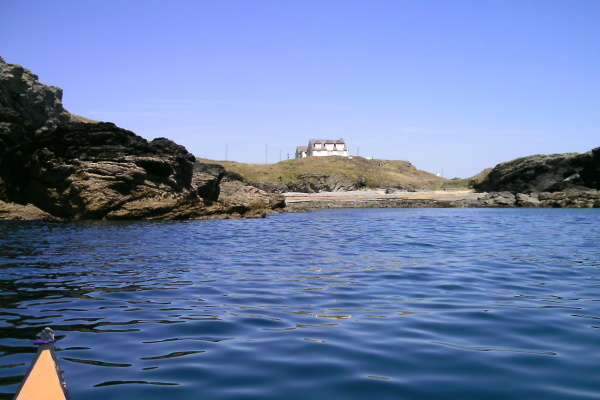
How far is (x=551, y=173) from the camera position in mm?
77250

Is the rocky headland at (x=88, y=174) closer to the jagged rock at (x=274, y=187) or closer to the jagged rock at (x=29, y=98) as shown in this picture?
the jagged rock at (x=29, y=98)

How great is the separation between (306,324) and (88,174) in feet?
98.4

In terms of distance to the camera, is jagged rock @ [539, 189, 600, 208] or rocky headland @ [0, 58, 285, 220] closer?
rocky headland @ [0, 58, 285, 220]

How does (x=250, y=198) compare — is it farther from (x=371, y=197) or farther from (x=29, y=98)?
(x=371, y=197)

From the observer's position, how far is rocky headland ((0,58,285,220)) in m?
33.6

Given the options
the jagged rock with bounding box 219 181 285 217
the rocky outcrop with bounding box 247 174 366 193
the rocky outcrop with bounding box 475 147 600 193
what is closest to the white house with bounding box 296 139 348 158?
the rocky outcrop with bounding box 247 174 366 193

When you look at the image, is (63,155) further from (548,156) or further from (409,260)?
(548,156)

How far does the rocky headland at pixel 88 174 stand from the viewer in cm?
3356

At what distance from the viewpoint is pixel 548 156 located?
265ft

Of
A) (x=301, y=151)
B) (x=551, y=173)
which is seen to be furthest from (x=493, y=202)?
(x=301, y=151)

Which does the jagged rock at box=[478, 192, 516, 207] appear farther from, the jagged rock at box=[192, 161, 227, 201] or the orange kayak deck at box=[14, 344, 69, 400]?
the orange kayak deck at box=[14, 344, 69, 400]

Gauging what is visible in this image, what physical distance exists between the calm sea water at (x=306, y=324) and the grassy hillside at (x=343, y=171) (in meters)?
95.3

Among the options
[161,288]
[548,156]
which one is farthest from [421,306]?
[548,156]

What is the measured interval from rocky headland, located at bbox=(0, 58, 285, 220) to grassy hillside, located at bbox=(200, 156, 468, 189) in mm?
70002
